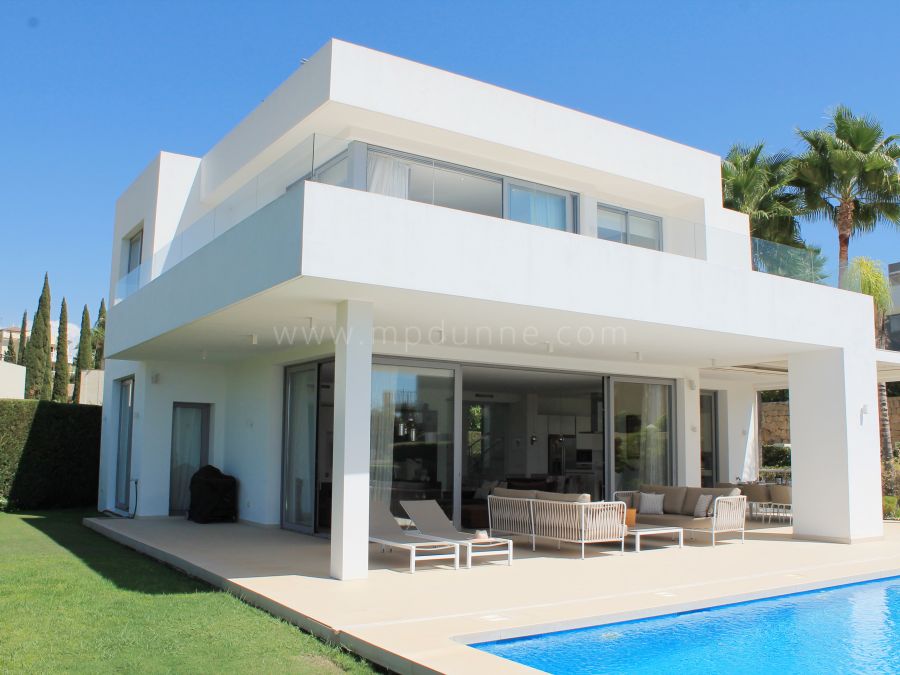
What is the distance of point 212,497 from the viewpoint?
50.0ft

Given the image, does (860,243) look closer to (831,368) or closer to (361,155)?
(831,368)

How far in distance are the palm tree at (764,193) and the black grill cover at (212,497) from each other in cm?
1612

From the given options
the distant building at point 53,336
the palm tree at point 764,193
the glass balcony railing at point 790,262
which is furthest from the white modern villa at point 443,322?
the distant building at point 53,336

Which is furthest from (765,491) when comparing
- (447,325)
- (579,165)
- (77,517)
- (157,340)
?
(77,517)

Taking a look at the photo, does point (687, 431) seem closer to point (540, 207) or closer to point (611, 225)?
point (611, 225)

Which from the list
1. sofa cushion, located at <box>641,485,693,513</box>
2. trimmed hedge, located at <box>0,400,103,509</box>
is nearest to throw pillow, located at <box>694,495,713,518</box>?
sofa cushion, located at <box>641,485,693,513</box>

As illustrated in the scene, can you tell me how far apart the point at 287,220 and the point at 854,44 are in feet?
45.9

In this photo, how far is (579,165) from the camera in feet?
45.3

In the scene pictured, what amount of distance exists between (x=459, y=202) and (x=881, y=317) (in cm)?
1712

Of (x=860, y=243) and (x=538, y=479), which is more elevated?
(x=860, y=243)

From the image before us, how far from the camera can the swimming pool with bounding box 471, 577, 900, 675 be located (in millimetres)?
6453

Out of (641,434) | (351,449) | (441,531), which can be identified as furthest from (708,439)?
(351,449)

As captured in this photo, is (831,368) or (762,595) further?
(831,368)

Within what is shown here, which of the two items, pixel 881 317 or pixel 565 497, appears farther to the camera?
pixel 881 317
